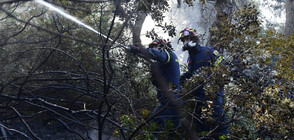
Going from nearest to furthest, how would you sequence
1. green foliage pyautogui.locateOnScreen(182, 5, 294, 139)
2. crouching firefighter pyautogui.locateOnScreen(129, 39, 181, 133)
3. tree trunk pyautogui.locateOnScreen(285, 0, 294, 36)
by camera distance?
green foliage pyautogui.locateOnScreen(182, 5, 294, 139), crouching firefighter pyautogui.locateOnScreen(129, 39, 181, 133), tree trunk pyautogui.locateOnScreen(285, 0, 294, 36)

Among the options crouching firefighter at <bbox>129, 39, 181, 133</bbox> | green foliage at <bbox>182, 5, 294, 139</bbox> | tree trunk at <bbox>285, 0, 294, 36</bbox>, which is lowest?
green foliage at <bbox>182, 5, 294, 139</bbox>

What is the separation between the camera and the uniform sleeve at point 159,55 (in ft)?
14.5

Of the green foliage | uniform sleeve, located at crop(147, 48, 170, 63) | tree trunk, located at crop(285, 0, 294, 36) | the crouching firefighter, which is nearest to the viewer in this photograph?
the green foliage

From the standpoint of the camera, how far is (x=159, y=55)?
4.53 metres

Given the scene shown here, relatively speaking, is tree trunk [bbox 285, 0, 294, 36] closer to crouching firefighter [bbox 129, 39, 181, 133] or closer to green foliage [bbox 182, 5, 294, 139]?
crouching firefighter [bbox 129, 39, 181, 133]

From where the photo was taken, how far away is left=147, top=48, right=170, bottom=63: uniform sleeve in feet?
14.5

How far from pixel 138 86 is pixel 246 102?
5.15 ft

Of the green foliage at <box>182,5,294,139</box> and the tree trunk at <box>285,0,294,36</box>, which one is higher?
the tree trunk at <box>285,0,294,36</box>

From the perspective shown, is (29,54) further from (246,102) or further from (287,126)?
(287,126)

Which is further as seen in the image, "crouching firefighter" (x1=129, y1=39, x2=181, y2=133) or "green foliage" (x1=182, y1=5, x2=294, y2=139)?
"crouching firefighter" (x1=129, y1=39, x2=181, y2=133)

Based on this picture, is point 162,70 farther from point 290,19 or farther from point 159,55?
point 290,19

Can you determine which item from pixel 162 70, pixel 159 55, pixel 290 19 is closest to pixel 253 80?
pixel 159 55

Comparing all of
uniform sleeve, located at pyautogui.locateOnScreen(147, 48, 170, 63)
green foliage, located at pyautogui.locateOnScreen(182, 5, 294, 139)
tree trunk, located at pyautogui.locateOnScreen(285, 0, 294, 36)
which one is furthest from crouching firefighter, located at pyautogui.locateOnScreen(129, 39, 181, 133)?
tree trunk, located at pyautogui.locateOnScreen(285, 0, 294, 36)

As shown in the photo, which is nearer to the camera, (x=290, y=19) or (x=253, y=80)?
(x=253, y=80)
